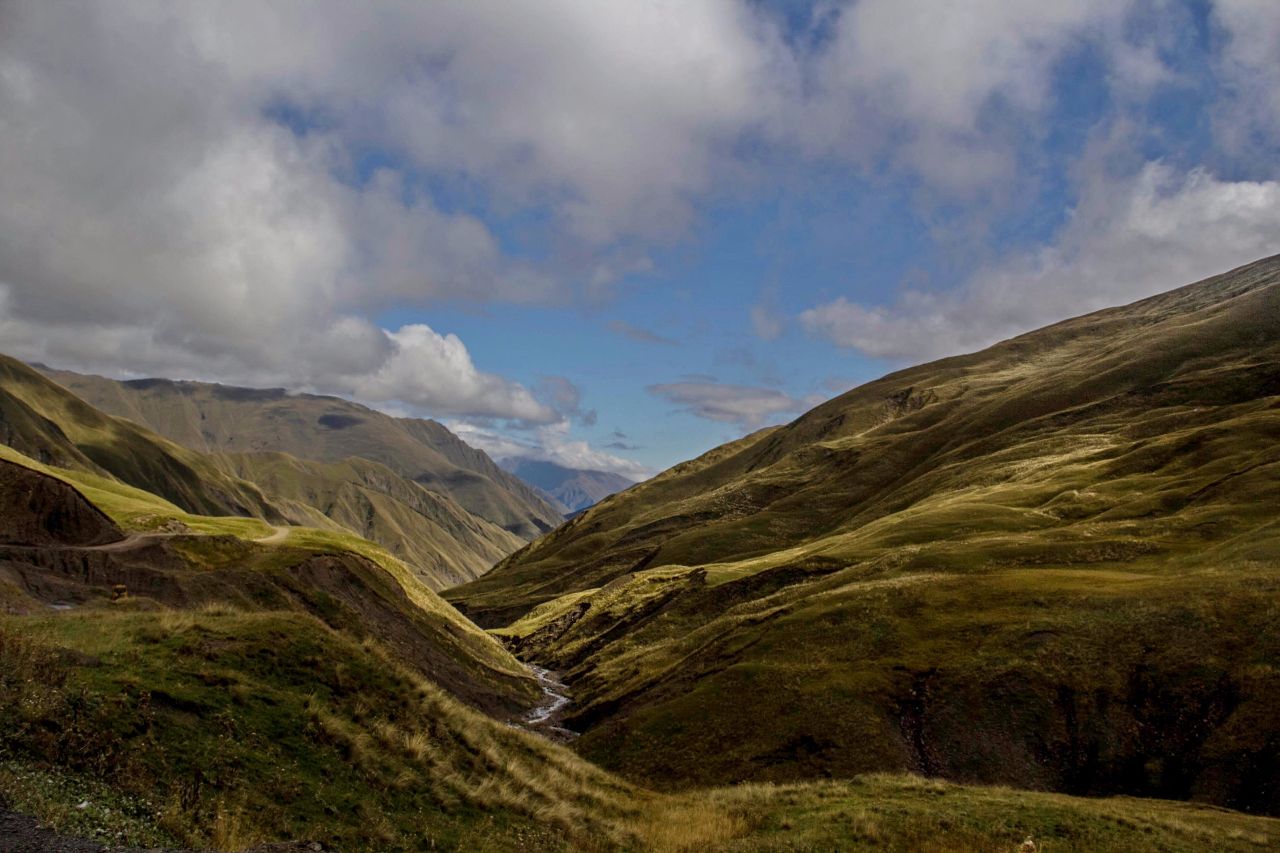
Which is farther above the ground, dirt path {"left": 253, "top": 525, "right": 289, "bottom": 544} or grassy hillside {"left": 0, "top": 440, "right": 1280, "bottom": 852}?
dirt path {"left": 253, "top": 525, "right": 289, "bottom": 544}

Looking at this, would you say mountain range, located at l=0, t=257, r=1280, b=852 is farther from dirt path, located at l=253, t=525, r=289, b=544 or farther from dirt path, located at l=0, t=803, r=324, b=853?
dirt path, located at l=253, t=525, r=289, b=544

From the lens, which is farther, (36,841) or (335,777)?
(335,777)

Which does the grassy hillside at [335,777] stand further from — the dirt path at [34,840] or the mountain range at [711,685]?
the dirt path at [34,840]

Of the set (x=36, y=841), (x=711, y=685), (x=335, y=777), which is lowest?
(x=711, y=685)

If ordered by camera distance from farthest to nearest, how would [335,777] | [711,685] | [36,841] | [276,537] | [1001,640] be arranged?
[276,537], [711,685], [1001,640], [335,777], [36,841]

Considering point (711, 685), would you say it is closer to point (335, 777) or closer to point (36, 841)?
point (335, 777)

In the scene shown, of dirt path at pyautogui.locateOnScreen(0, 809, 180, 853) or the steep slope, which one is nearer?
dirt path at pyautogui.locateOnScreen(0, 809, 180, 853)

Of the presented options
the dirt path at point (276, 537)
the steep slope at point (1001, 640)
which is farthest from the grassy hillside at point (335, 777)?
the dirt path at point (276, 537)

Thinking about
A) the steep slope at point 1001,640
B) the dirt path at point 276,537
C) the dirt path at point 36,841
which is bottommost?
the steep slope at point 1001,640

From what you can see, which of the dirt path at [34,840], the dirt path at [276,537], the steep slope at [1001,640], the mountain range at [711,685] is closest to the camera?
the dirt path at [34,840]

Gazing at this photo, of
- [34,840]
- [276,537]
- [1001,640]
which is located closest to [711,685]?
[1001,640]

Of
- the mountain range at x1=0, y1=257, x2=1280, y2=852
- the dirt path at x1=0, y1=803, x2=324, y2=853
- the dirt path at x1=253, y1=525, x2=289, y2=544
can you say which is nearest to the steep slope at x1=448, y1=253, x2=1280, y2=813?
the mountain range at x1=0, y1=257, x2=1280, y2=852

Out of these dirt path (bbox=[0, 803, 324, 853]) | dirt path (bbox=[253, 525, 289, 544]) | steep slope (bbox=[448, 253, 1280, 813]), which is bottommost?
steep slope (bbox=[448, 253, 1280, 813])

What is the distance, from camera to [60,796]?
10.8 meters
